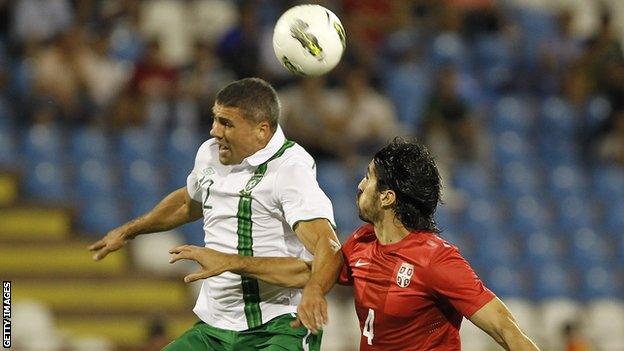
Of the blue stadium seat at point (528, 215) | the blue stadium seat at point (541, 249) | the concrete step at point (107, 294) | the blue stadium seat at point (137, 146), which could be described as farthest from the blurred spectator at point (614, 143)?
the concrete step at point (107, 294)

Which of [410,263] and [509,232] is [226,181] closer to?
[410,263]

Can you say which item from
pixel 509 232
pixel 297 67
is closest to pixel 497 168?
pixel 509 232

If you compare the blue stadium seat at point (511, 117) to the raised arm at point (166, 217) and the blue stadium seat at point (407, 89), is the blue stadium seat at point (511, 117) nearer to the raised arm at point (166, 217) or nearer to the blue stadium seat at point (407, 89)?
the blue stadium seat at point (407, 89)

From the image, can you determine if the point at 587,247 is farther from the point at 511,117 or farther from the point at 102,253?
the point at 102,253

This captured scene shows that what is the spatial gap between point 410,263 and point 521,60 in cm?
1024

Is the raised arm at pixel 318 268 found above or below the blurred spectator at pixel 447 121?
above

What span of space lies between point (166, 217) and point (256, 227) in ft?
2.74

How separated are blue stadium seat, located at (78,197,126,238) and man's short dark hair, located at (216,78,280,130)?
5.78 m

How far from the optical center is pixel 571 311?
42.2 ft

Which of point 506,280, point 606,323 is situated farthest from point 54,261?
point 606,323

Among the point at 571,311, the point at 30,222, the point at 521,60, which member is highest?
the point at 521,60

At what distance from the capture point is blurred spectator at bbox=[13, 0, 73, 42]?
12266 millimetres

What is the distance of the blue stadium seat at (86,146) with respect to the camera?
11.9 meters

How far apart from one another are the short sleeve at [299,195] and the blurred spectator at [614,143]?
9490 millimetres
